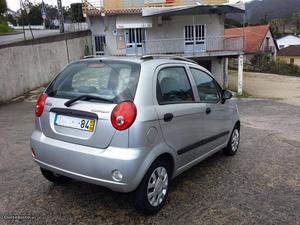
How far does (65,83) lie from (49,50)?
45.6 ft

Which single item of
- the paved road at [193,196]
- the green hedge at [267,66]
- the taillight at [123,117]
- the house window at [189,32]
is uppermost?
the house window at [189,32]

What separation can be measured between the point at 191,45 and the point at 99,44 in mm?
7523

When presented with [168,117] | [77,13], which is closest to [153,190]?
[168,117]

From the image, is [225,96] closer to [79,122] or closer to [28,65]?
[79,122]

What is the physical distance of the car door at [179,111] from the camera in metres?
3.55

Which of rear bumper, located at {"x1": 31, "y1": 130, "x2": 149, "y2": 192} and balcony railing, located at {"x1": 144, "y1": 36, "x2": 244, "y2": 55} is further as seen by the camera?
balcony railing, located at {"x1": 144, "y1": 36, "x2": 244, "y2": 55}

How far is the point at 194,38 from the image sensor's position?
23281mm

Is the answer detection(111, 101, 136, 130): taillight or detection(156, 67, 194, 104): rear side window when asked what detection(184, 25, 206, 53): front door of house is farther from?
detection(111, 101, 136, 130): taillight

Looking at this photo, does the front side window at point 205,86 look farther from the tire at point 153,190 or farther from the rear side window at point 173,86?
the tire at point 153,190

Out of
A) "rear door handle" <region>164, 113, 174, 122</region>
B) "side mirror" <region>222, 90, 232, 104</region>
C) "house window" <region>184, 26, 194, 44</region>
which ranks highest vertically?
"house window" <region>184, 26, 194, 44</region>

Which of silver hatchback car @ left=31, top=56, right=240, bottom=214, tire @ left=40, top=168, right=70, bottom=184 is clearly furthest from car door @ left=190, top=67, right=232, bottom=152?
tire @ left=40, top=168, right=70, bottom=184

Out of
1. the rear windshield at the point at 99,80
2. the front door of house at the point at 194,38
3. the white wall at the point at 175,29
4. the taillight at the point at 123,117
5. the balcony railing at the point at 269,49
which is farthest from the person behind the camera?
the balcony railing at the point at 269,49

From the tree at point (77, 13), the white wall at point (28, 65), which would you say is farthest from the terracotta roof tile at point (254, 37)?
the white wall at point (28, 65)

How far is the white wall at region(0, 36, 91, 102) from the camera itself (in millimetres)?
12117
